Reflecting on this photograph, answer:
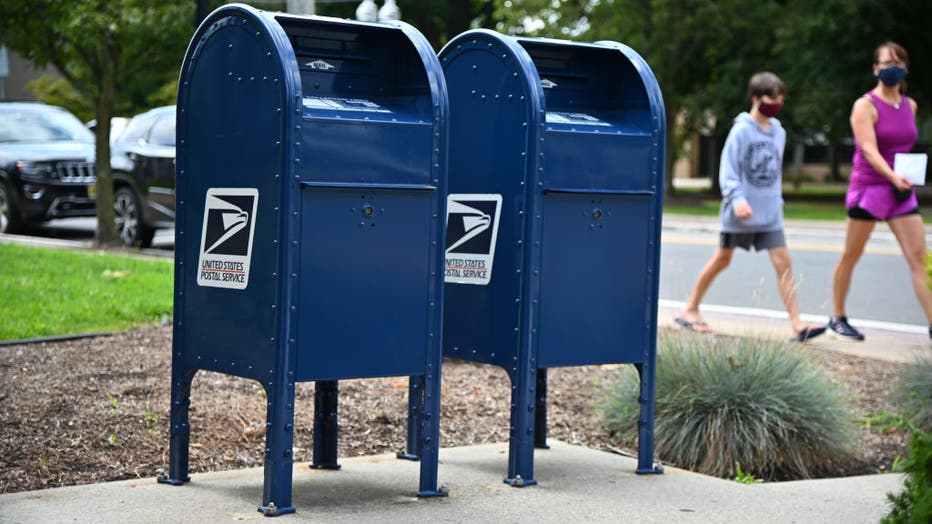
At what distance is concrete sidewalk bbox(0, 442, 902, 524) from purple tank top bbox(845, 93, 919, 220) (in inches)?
160

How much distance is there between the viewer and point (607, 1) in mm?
35188

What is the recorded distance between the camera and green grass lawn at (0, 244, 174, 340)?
8.45m

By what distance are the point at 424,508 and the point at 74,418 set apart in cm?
195

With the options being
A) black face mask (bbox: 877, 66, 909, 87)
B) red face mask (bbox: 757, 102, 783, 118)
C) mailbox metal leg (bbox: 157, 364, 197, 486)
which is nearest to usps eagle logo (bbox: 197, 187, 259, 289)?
mailbox metal leg (bbox: 157, 364, 197, 486)

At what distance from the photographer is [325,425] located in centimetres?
540

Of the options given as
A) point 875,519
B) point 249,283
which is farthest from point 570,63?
point 875,519

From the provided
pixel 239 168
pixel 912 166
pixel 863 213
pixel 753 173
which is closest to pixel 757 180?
pixel 753 173

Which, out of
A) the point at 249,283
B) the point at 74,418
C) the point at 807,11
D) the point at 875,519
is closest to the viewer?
the point at 249,283

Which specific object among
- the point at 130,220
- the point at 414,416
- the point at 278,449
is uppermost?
the point at 278,449

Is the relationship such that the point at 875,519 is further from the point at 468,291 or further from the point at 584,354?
the point at 468,291

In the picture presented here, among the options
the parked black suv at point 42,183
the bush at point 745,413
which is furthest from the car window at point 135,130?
the bush at point 745,413

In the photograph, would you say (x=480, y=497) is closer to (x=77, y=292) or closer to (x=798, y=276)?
(x=77, y=292)

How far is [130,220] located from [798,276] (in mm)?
7883

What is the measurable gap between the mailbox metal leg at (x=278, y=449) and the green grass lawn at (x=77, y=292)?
3.81 metres
